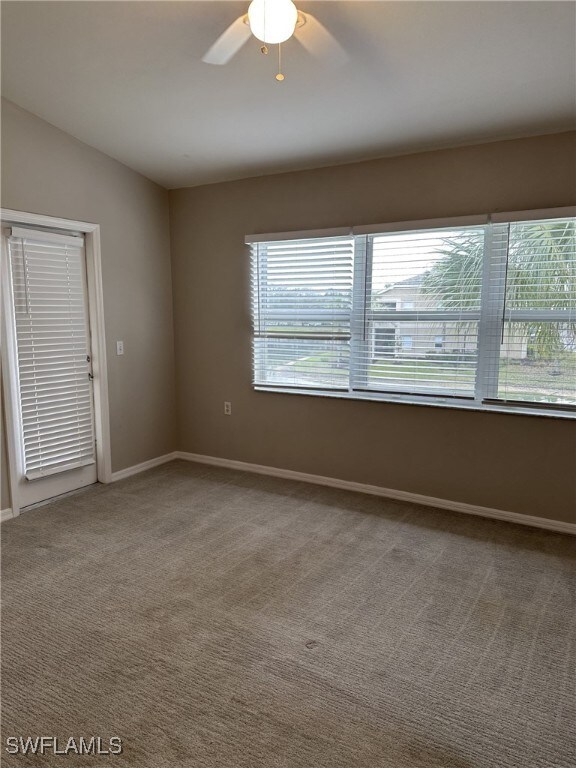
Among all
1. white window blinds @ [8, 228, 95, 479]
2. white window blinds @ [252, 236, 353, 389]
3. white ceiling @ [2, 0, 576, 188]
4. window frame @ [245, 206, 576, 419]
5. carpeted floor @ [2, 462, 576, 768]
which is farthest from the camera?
white window blinds @ [252, 236, 353, 389]

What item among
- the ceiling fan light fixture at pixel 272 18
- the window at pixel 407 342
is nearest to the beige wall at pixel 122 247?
the ceiling fan light fixture at pixel 272 18

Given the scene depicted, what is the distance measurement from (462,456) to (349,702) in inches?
81.5

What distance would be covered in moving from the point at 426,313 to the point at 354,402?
2.88 ft

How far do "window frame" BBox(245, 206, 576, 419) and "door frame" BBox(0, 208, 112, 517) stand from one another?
5.69 ft

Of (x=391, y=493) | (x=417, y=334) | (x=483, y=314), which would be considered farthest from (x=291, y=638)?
(x=483, y=314)

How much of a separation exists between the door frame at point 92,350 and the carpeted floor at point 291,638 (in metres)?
0.58

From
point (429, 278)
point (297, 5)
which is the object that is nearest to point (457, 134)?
point (429, 278)

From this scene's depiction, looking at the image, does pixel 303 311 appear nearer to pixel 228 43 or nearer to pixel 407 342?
pixel 407 342

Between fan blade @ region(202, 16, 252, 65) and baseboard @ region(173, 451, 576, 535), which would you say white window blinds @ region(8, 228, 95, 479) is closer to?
baseboard @ region(173, 451, 576, 535)

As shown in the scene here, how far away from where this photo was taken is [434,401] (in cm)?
356

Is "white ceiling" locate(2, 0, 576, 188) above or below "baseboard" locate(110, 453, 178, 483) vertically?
above

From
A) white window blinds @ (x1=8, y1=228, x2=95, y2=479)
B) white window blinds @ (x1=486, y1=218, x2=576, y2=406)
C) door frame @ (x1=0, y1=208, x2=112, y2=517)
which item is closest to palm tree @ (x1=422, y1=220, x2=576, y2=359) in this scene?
white window blinds @ (x1=486, y1=218, x2=576, y2=406)

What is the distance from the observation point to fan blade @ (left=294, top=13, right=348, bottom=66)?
7.63 feet

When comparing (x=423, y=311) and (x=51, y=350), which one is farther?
(x=51, y=350)
